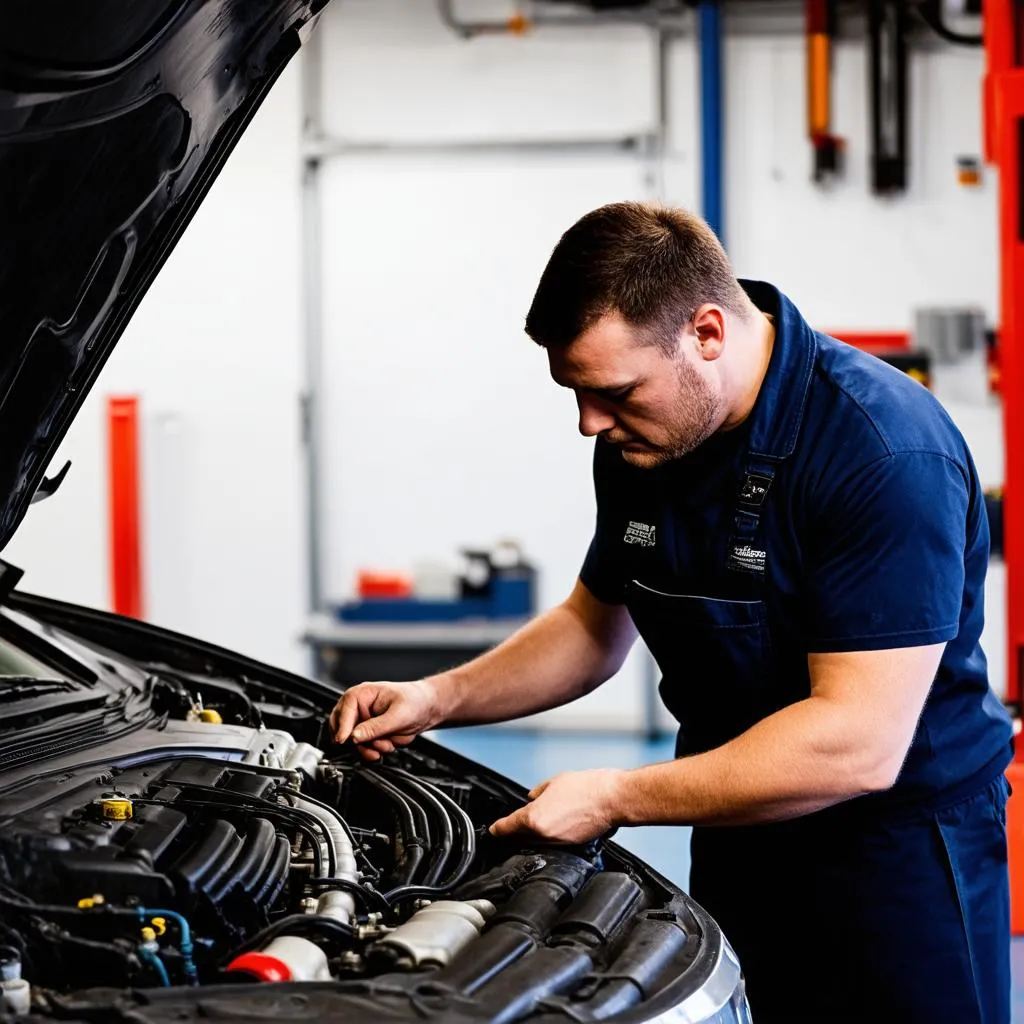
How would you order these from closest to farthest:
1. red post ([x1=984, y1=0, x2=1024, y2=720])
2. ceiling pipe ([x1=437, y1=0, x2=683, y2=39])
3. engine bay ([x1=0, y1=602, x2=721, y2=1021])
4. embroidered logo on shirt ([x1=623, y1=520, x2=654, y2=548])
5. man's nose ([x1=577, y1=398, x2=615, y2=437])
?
engine bay ([x1=0, y1=602, x2=721, y2=1021]), man's nose ([x1=577, y1=398, x2=615, y2=437]), embroidered logo on shirt ([x1=623, y1=520, x2=654, y2=548]), red post ([x1=984, y1=0, x2=1024, y2=720]), ceiling pipe ([x1=437, y1=0, x2=683, y2=39])

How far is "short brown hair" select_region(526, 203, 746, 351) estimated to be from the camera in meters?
1.79

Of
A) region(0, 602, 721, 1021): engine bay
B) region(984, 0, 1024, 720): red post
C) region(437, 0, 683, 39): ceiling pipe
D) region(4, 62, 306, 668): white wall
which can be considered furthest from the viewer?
region(4, 62, 306, 668): white wall

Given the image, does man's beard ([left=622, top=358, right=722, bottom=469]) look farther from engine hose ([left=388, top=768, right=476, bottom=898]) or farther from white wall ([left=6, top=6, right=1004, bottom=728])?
white wall ([left=6, top=6, right=1004, bottom=728])

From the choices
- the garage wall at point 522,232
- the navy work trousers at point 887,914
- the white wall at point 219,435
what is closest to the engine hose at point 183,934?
the navy work trousers at point 887,914

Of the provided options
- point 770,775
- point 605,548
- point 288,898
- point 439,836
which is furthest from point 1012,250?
point 288,898

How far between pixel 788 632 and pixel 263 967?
830 millimetres

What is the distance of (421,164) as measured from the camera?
593 centimetres

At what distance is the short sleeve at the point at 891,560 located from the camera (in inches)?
69.8

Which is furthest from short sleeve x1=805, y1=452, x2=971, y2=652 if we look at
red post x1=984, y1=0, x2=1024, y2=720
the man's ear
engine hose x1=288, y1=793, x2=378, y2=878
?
red post x1=984, y1=0, x2=1024, y2=720

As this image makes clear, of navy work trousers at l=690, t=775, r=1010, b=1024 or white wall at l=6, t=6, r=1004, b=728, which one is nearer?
navy work trousers at l=690, t=775, r=1010, b=1024

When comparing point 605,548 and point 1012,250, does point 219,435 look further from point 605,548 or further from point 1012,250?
point 605,548

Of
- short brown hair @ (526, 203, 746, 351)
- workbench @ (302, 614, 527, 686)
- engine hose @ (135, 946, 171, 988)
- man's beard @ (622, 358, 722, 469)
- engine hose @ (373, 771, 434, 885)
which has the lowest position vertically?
workbench @ (302, 614, 527, 686)

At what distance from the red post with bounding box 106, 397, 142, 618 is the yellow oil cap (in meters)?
4.31

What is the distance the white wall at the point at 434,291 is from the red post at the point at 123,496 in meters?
0.14
